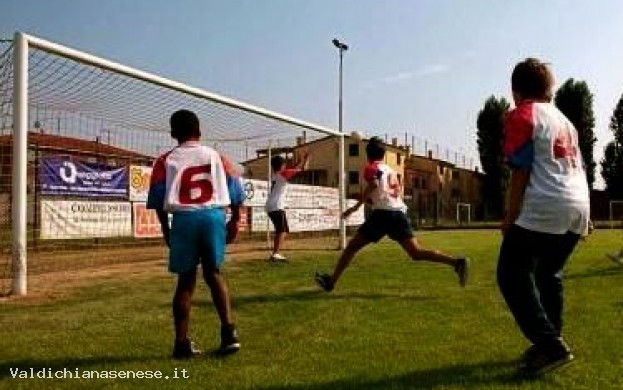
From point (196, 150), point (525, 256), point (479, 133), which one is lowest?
point (525, 256)

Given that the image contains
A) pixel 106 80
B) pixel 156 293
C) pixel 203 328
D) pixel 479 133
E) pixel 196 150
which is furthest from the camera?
pixel 479 133

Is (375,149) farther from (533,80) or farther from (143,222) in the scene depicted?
(143,222)

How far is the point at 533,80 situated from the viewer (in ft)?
16.1

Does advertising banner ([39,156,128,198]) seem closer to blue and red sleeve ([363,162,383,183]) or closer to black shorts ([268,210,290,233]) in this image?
black shorts ([268,210,290,233])

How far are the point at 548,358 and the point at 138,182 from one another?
525 inches

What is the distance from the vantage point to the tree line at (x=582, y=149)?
2662 inches

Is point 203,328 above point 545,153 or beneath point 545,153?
Answer: beneath

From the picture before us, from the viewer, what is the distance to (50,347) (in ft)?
18.9

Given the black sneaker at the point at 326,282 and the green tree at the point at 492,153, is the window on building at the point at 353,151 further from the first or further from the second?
the black sneaker at the point at 326,282

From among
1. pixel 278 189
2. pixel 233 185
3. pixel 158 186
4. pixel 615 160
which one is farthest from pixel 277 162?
pixel 615 160

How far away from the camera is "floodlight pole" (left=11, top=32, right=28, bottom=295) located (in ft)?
29.0

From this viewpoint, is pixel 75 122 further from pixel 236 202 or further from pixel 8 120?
pixel 236 202

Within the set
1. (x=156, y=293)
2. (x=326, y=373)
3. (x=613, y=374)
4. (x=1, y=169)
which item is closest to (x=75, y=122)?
(x=1, y=169)

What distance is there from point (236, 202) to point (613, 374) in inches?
108
